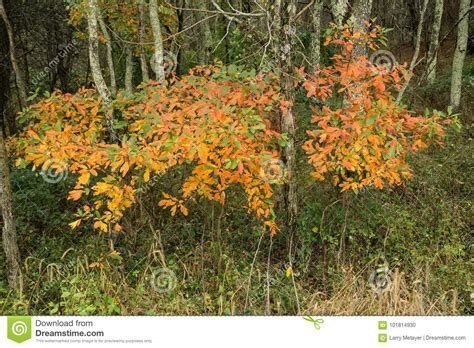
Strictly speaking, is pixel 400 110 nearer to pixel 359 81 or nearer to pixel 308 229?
pixel 359 81

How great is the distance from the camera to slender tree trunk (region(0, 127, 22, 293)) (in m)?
4.93

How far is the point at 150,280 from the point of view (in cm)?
531

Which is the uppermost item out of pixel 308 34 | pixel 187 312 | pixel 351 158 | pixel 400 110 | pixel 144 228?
pixel 308 34

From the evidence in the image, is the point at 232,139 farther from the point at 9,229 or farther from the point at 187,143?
the point at 9,229

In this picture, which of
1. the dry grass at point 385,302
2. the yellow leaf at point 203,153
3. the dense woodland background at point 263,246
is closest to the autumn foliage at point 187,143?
the yellow leaf at point 203,153

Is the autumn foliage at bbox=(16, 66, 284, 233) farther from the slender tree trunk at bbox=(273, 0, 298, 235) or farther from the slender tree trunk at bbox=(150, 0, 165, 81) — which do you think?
the slender tree trunk at bbox=(150, 0, 165, 81)

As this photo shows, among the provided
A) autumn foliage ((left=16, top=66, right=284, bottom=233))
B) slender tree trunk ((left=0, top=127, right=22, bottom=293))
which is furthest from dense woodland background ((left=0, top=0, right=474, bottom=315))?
autumn foliage ((left=16, top=66, right=284, bottom=233))

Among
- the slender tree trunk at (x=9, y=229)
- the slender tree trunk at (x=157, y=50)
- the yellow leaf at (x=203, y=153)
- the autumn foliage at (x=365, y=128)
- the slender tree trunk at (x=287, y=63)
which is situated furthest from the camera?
the slender tree trunk at (x=157, y=50)

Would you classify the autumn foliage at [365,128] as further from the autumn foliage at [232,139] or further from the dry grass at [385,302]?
the dry grass at [385,302]

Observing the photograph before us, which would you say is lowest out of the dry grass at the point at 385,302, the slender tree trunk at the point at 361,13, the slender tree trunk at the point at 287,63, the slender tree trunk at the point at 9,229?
the dry grass at the point at 385,302

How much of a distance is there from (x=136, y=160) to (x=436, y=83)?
12121 millimetres

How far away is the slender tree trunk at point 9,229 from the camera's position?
16.2 feet
